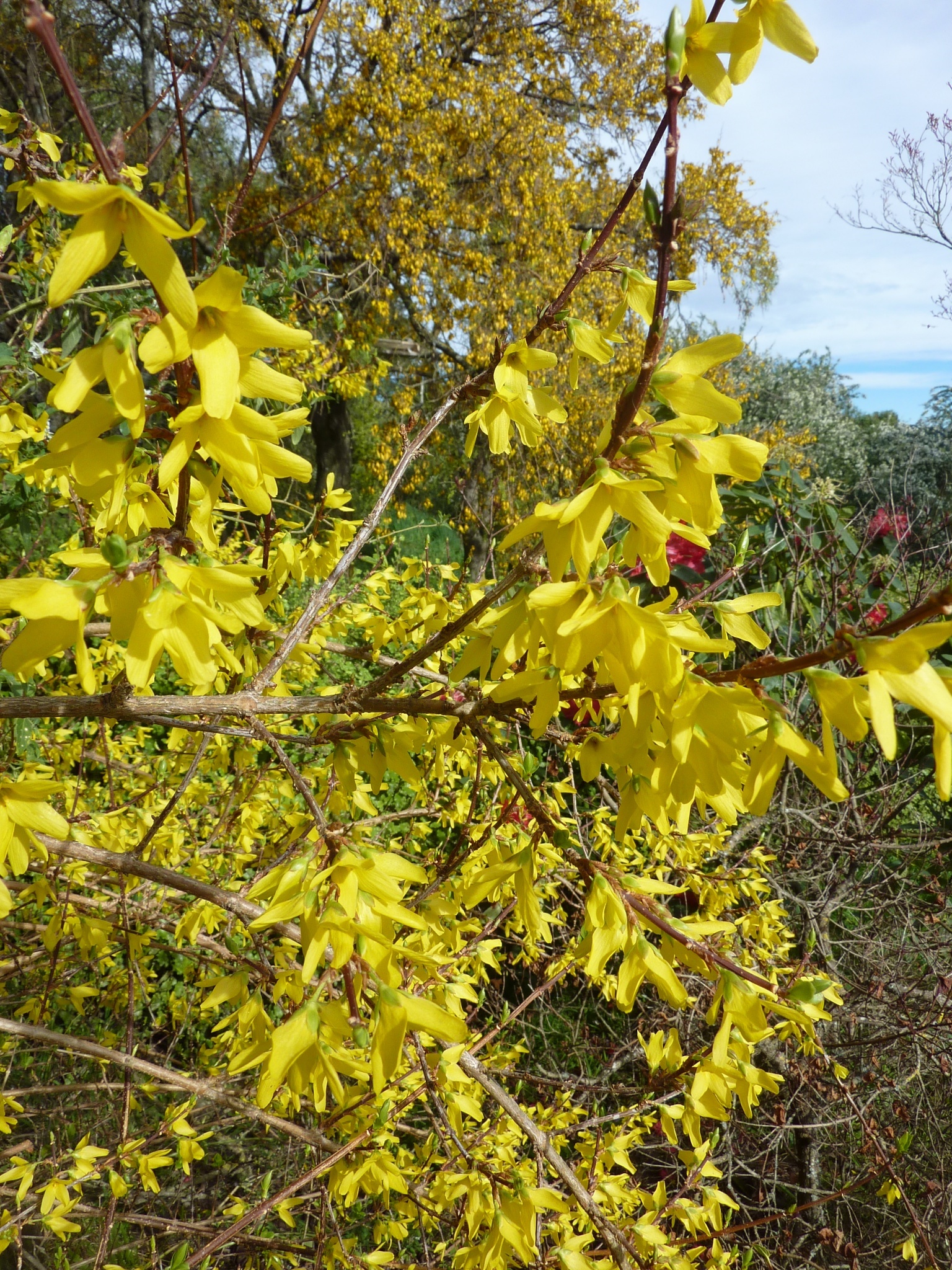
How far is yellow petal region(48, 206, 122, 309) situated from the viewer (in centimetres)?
64

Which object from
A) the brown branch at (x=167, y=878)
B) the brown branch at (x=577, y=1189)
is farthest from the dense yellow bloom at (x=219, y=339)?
the brown branch at (x=577, y=1189)

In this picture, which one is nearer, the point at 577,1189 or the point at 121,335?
the point at 121,335

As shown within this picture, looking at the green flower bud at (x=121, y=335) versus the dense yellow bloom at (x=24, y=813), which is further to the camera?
the dense yellow bloom at (x=24, y=813)

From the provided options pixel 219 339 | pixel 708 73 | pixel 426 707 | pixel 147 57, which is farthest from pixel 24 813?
pixel 147 57

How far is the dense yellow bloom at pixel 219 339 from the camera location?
0.66 m

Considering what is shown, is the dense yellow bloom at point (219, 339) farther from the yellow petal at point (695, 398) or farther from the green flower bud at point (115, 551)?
the yellow petal at point (695, 398)

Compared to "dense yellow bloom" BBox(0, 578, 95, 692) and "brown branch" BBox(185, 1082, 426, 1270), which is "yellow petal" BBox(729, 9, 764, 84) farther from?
"brown branch" BBox(185, 1082, 426, 1270)

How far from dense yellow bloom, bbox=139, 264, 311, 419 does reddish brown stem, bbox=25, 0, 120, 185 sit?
0.11m

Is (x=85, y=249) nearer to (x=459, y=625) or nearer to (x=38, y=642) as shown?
(x=38, y=642)

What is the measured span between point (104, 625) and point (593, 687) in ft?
4.69

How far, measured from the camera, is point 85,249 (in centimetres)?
65

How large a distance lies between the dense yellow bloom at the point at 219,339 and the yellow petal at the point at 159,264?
2 centimetres

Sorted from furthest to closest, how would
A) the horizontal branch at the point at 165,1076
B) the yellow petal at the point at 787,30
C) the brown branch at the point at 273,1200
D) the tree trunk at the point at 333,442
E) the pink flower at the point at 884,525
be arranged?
1. the tree trunk at the point at 333,442
2. the pink flower at the point at 884,525
3. the horizontal branch at the point at 165,1076
4. the brown branch at the point at 273,1200
5. the yellow petal at the point at 787,30

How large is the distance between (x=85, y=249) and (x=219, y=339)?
0.41 ft
